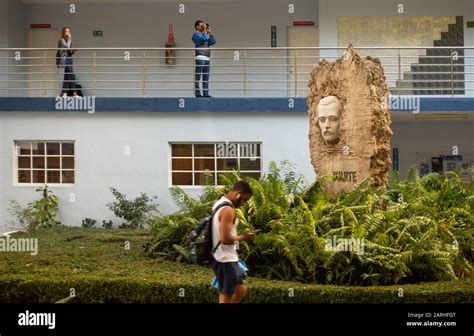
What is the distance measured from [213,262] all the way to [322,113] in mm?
5898

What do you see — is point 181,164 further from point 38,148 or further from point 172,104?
point 38,148

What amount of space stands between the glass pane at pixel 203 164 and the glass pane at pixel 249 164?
70cm

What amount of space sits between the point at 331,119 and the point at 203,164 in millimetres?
6019

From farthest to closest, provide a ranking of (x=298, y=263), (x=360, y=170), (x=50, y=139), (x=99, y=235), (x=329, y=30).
Answer: 1. (x=329, y=30)
2. (x=50, y=139)
3. (x=99, y=235)
4. (x=360, y=170)
5. (x=298, y=263)

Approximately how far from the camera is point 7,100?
747 inches

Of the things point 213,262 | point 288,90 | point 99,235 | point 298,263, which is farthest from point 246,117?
point 213,262

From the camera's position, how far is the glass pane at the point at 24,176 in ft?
62.5

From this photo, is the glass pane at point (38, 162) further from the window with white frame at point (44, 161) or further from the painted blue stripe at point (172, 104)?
the painted blue stripe at point (172, 104)

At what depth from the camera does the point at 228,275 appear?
832cm

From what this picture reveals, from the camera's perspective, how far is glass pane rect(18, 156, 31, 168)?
19.0 meters

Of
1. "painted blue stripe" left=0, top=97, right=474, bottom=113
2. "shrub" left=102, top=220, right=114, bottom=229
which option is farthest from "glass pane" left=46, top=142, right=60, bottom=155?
"shrub" left=102, top=220, right=114, bottom=229

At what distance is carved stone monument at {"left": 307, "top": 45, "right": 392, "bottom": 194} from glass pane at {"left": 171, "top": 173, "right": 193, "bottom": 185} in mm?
5639

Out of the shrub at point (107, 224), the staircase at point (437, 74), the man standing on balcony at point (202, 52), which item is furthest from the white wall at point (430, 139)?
the shrub at point (107, 224)

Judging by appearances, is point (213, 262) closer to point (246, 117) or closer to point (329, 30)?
point (246, 117)
